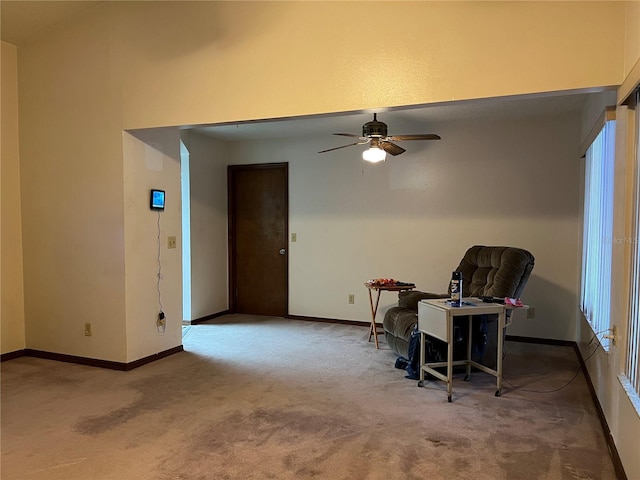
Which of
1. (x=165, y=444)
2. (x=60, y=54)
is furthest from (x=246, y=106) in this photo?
(x=165, y=444)

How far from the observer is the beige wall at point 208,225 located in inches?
220

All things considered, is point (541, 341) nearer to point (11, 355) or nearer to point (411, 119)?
point (411, 119)

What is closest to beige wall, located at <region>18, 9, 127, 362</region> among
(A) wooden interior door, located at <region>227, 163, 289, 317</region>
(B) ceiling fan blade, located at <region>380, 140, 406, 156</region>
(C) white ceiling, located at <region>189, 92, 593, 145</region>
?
(C) white ceiling, located at <region>189, 92, 593, 145</region>

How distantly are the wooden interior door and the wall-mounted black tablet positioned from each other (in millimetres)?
2042

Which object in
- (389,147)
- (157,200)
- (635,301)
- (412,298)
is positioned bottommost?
(412,298)

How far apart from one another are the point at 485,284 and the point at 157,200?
117 inches

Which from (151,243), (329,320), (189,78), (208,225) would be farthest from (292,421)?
(208,225)

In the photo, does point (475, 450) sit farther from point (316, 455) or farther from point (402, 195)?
point (402, 195)

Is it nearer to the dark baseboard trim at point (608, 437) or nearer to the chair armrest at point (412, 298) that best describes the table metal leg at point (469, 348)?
the chair armrest at point (412, 298)

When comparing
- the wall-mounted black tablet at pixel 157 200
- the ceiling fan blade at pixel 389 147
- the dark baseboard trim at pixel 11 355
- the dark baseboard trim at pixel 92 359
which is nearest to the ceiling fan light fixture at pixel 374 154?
the ceiling fan blade at pixel 389 147

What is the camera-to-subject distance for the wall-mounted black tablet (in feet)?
A: 13.0

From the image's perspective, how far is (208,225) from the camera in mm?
5852

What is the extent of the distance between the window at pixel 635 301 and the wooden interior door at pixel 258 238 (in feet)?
13.6

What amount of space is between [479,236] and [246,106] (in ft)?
9.69
